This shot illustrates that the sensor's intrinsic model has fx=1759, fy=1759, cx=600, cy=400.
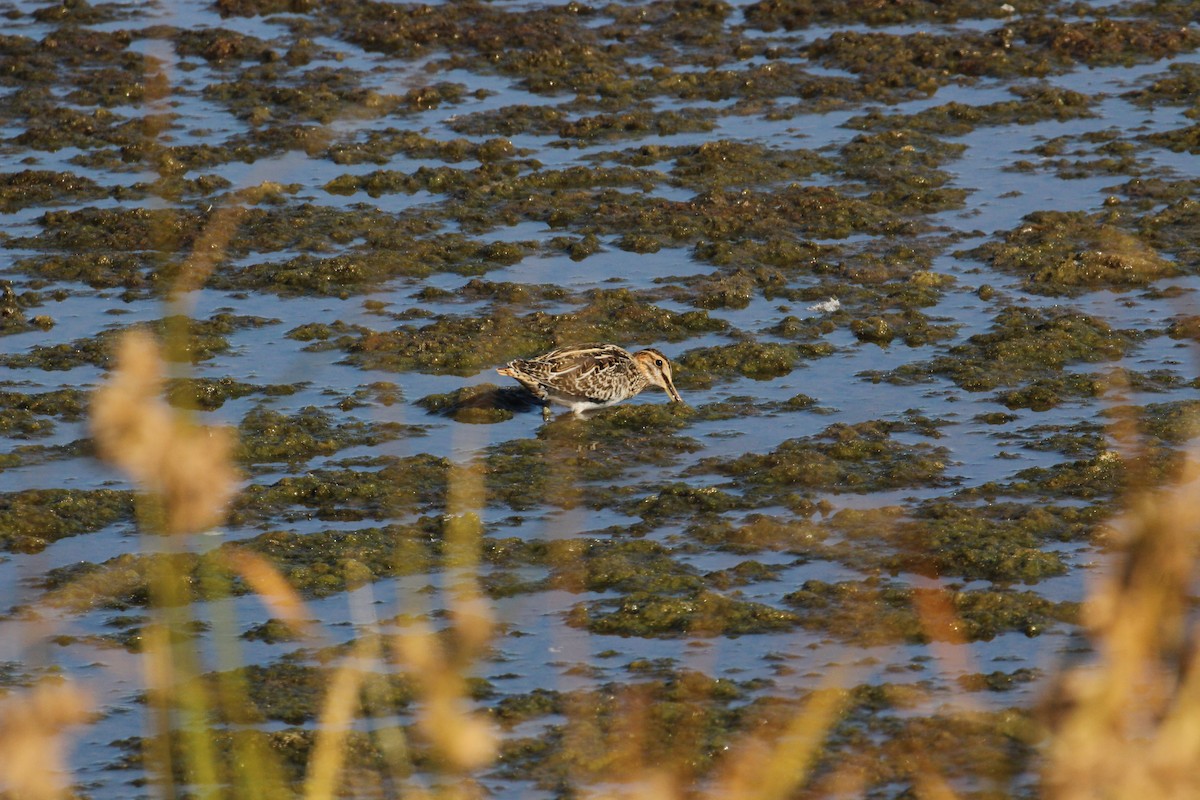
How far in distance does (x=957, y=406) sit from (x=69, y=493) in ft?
16.2

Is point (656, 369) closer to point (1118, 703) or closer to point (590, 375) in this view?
point (590, 375)

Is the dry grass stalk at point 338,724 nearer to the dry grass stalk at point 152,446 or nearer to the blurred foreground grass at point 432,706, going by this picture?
the blurred foreground grass at point 432,706

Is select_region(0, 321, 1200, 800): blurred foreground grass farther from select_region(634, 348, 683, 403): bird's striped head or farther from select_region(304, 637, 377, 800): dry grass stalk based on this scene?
select_region(634, 348, 683, 403): bird's striped head

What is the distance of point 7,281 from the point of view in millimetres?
12305

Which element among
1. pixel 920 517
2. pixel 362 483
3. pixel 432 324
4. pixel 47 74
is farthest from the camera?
pixel 47 74

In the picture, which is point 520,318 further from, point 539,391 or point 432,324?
point 539,391

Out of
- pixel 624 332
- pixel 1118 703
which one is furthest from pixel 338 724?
pixel 624 332

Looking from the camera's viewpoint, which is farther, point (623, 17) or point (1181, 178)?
point (623, 17)

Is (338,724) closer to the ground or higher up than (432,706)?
closer to the ground

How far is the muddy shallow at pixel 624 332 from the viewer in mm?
7352

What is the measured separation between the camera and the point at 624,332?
11.6m

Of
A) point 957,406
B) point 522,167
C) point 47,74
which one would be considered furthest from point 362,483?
point 47,74

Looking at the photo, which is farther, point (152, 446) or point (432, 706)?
point (432, 706)

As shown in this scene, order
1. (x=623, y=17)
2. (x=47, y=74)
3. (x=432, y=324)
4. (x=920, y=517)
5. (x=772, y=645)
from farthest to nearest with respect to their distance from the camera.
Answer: (x=623, y=17)
(x=47, y=74)
(x=432, y=324)
(x=920, y=517)
(x=772, y=645)
